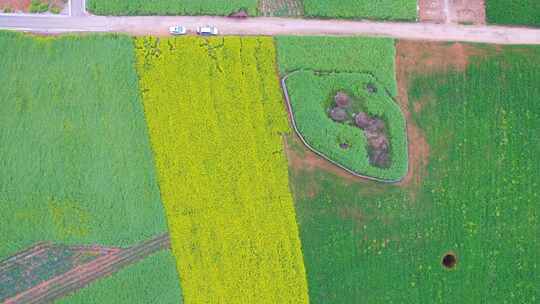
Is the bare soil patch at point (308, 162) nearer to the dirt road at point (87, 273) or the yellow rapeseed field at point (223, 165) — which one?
the yellow rapeseed field at point (223, 165)

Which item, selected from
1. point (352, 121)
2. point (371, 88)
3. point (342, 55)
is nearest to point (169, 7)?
point (342, 55)

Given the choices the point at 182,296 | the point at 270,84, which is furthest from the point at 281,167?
the point at 182,296

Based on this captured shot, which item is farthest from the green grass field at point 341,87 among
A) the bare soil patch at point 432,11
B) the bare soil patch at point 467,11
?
the bare soil patch at point 467,11

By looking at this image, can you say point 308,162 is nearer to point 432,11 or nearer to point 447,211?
point 447,211

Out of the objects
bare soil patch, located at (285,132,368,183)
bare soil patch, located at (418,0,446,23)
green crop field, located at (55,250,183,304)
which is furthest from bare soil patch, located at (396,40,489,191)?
green crop field, located at (55,250,183,304)

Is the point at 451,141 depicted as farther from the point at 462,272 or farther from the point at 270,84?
the point at 270,84

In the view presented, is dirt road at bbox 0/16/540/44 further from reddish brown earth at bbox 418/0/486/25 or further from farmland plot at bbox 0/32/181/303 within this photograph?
farmland plot at bbox 0/32/181/303
